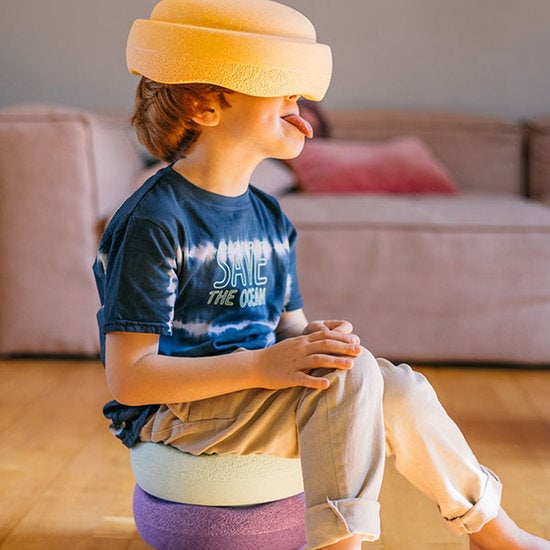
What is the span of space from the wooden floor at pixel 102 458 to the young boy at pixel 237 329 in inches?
9.8

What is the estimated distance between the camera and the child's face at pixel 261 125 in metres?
1.15

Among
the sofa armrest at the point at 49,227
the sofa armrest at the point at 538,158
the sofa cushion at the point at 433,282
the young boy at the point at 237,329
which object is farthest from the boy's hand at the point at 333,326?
the sofa armrest at the point at 538,158

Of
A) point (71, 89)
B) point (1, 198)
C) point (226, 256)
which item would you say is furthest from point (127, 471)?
point (71, 89)

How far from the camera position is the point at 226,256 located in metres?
1.18

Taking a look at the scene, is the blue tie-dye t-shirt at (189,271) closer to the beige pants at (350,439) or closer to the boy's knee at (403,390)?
the beige pants at (350,439)

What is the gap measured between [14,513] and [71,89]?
2.18 meters

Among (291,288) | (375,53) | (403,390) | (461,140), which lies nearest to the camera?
(403,390)

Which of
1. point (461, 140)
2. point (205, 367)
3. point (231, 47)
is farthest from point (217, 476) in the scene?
point (461, 140)

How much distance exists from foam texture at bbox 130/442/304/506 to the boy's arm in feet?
0.37

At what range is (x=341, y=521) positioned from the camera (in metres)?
1.00

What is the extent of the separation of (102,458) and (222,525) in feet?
1.94

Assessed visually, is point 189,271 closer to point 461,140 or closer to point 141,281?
point 141,281

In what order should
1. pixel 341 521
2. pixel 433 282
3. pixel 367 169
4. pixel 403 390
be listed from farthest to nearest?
1. pixel 367 169
2. pixel 433 282
3. pixel 403 390
4. pixel 341 521

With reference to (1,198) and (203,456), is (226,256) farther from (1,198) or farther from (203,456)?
(1,198)
